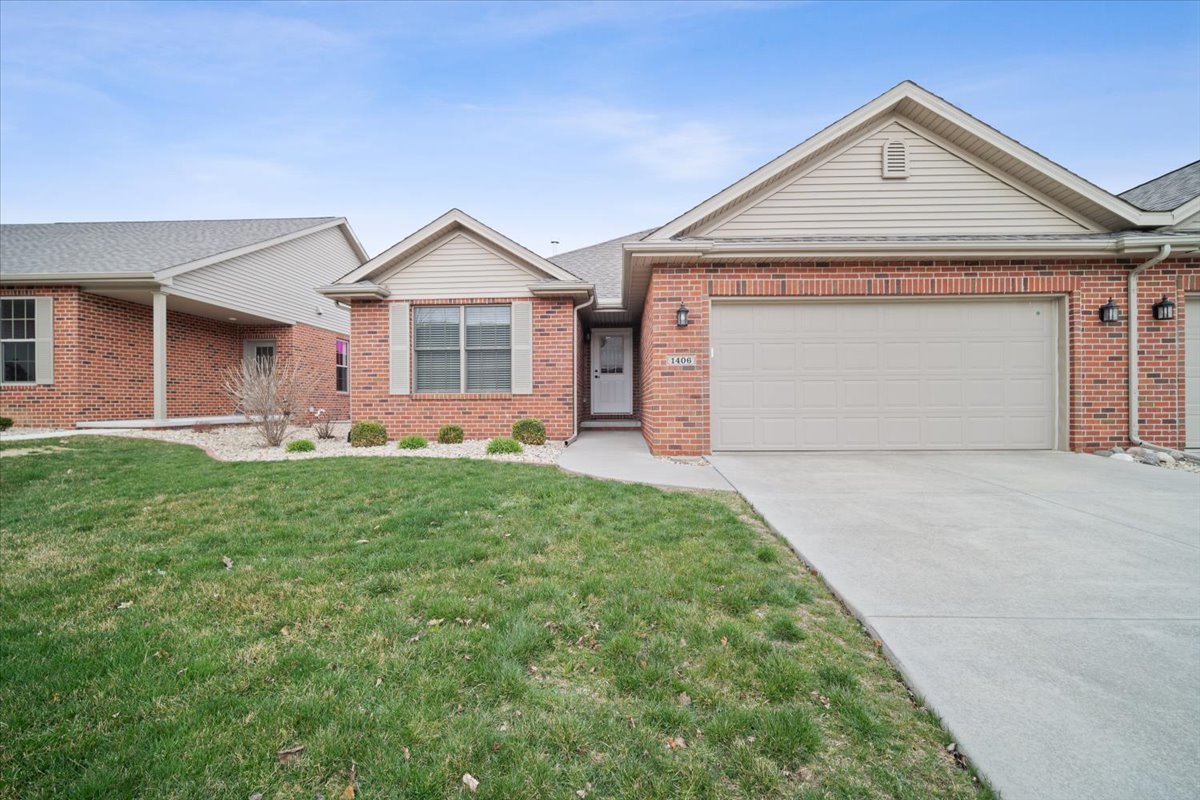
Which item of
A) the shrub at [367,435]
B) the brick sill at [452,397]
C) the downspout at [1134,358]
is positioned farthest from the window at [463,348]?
the downspout at [1134,358]

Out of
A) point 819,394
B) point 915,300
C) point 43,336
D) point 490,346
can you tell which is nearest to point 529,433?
point 490,346

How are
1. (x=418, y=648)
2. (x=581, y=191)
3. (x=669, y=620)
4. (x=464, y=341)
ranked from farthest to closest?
(x=581, y=191), (x=464, y=341), (x=669, y=620), (x=418, y=648)

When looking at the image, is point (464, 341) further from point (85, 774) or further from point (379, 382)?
point (85, 774)

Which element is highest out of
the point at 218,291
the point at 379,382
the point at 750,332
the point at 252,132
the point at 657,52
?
Result: the point at 657,52

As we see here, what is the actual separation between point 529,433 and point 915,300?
6.75m

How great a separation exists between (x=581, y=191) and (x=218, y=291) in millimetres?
13300

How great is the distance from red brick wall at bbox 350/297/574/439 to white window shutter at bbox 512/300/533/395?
10 cm

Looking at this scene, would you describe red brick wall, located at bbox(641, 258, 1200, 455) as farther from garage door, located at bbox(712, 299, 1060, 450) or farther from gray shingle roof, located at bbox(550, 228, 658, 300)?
gray shingle roof, located at bbox(550, 228, 658, 300)

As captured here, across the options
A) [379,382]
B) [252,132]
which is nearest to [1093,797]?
[379,382]

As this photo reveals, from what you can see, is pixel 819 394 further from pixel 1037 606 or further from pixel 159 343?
pixel 159 343

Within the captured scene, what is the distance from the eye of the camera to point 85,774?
159cm

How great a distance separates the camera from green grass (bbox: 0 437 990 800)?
1607 millimetres

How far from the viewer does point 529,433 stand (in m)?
9.40

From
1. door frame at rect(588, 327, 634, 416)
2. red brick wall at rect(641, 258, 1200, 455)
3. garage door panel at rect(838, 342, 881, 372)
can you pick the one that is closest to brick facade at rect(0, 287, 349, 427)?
door frame at rect(588, 327, 634, 416)
